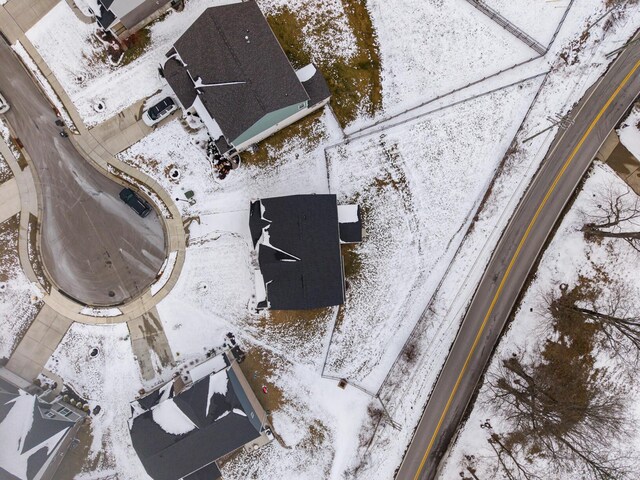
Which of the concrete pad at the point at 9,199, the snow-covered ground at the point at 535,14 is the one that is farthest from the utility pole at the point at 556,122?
the concrete pad at the point at 9,199

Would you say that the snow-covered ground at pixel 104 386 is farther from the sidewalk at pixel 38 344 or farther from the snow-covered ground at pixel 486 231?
the snow-covered ground at pixel 486 231

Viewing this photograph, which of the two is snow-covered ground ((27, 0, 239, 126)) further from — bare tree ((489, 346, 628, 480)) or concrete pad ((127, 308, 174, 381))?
bare tree ((489, 346, 628, 480))

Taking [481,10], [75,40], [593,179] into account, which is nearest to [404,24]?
[481,10]

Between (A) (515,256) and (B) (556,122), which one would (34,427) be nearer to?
(A) (515,256)

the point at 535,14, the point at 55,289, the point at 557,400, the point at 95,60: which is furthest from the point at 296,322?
the point at 535,14

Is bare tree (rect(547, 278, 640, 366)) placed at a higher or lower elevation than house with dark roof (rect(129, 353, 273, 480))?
lower

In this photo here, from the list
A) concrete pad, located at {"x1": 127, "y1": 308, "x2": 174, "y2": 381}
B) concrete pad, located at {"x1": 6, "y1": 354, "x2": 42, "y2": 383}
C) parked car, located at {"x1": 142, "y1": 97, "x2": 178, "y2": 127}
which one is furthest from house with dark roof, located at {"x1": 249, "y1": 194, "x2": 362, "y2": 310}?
concrete pad, located at {"x1": 6, "y1": 354, "x2": 42, "y2": 383}

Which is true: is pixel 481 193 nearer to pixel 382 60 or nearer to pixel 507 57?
pixel 507 57
